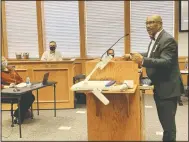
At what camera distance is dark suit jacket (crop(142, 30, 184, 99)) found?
2570 mm

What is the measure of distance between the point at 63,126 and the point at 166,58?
7.57 feet

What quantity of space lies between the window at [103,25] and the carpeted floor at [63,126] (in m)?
2.17

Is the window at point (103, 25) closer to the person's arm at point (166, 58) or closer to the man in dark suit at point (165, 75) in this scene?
the man in dark suit at point (165, 75)

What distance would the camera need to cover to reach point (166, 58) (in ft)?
8.33

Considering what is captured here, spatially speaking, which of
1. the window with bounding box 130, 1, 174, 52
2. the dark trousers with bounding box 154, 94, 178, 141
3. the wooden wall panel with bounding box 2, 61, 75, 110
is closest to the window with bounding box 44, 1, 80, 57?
the window with bounding box 130, 1, 174, 52

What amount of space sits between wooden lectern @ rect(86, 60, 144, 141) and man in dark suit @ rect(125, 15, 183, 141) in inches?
7.6

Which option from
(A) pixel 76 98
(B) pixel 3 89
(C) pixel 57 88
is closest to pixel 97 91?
(B) pixel 3 89

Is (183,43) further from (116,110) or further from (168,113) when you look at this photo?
(116,110)

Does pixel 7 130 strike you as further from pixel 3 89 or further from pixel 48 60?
pixel 48 60

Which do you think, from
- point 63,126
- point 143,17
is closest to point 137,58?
point 63,126

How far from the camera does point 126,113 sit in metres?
2.69

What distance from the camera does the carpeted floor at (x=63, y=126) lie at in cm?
384

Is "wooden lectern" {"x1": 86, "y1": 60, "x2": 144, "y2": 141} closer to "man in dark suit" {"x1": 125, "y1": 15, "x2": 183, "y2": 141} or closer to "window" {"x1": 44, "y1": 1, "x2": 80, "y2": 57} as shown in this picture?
"man in dark suit" {"x1": 125, "y1": 15, "x2": 183, "y2": 141}

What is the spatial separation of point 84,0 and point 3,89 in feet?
11.9
